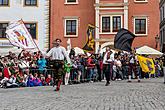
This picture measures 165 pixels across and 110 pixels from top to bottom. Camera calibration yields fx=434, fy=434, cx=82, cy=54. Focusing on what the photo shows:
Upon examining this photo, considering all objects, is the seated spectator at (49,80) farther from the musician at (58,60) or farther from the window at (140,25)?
the window at (140,25)

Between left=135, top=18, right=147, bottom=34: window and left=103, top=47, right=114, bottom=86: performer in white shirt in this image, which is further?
left=135, top=18, right=147, bottom=34: window

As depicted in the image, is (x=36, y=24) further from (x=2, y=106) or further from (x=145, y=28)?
(x=2, y=106)

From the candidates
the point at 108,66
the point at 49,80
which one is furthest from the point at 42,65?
the point at 108,66

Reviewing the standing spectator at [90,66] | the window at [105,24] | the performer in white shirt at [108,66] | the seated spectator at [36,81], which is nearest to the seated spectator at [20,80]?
the seated spectator at [36,81]

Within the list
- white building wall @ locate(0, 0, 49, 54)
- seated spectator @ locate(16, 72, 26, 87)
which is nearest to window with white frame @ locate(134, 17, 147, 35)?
white building wall @ locate(0, 0, 49, 54)

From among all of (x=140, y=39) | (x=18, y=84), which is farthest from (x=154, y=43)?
(x=18, y=84)

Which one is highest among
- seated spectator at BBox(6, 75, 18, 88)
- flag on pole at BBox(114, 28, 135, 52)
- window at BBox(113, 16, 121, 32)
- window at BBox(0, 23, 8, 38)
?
window at BBox(113, 16, 121, 32)

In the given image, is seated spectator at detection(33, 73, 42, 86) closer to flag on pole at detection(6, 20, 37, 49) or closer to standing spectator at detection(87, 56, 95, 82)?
flag on pole at detection(6, 20, 37, 49)

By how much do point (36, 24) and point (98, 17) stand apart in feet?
22.7

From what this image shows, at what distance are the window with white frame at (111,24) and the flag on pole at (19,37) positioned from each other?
2410 cm

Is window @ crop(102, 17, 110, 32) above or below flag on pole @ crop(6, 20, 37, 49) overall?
above

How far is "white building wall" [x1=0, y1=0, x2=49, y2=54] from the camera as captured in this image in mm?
48062

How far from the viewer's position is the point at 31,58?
2378cm

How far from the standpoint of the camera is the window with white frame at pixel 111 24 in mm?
47688
